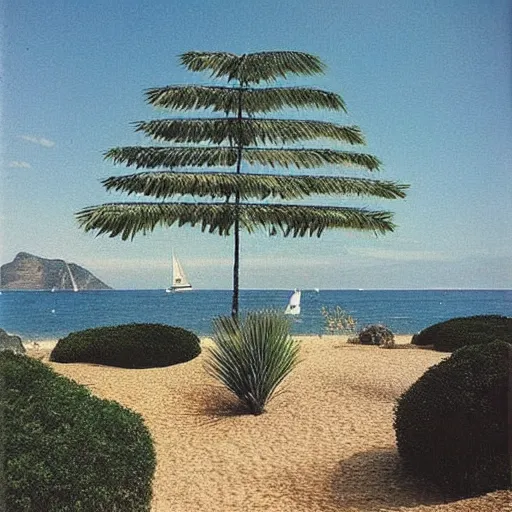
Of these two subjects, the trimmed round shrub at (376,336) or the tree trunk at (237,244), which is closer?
the tree trunk at (237,244)

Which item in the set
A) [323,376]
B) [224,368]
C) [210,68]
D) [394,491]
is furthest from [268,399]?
[210,68]

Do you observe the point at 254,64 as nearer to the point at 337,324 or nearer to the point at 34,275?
the point at 34,275

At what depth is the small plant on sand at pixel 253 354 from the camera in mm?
7281

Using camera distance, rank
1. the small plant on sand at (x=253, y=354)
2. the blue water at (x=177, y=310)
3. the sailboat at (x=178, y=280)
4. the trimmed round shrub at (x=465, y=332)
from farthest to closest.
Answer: the blue water at (x=177, y=310)
the sailboat at (x=178, y=280)
the trimmed round shrub at (x=465, y=332)
the small plant on sand at (x=253, y=354)

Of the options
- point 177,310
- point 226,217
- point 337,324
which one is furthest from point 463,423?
point 177,310

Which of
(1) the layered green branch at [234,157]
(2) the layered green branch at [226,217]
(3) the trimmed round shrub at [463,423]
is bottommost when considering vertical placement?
(3) the trimmed round shrub at [463,423]

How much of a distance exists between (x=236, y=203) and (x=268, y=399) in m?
3.12

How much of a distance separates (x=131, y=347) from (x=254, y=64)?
14.4 ft

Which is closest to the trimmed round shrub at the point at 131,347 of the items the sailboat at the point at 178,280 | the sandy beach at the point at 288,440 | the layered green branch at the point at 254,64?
the sandy beach at the point at 288,440

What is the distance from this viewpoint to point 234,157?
10.1m

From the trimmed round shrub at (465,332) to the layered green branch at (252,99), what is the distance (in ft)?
13.2

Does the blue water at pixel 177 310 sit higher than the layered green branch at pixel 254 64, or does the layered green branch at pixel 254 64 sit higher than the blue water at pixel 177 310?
the layered green branch at pixel 254 64

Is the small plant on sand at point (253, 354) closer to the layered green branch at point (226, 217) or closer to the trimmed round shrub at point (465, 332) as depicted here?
the layered green branch at point (226, 217)

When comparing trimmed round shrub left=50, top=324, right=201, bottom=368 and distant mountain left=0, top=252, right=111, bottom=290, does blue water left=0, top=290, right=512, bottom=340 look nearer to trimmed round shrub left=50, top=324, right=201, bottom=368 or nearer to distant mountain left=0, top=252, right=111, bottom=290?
distant mountain left=0, top=252, right=111, bottom=290
